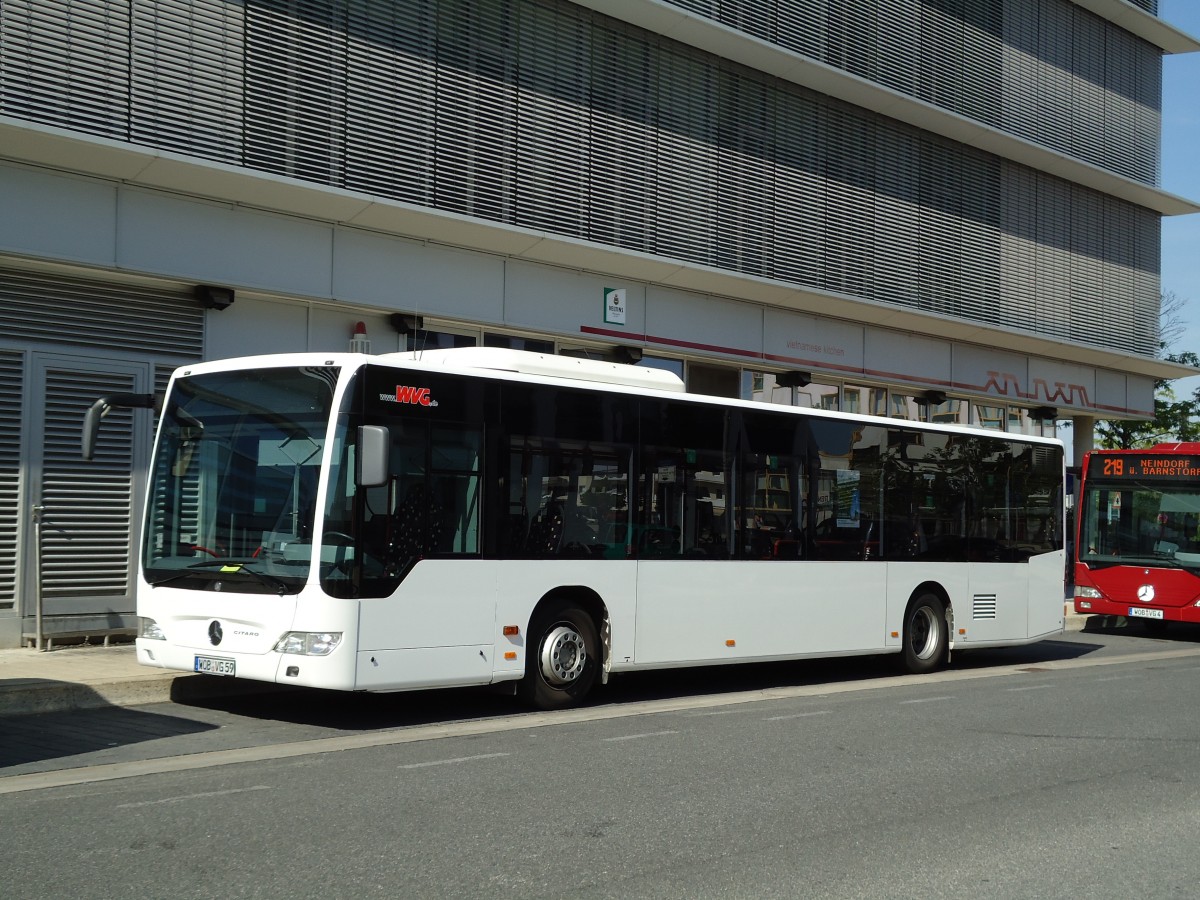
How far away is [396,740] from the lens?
9.62 meters

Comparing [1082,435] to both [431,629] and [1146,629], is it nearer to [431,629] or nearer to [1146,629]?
[1146,629]

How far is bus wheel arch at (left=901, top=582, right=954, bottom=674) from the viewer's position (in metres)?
15.3

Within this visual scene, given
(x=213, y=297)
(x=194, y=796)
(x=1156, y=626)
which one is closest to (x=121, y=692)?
(x=194, y=796)

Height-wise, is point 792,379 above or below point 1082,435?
above

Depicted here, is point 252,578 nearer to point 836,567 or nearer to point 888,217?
point 836,567

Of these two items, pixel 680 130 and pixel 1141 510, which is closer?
pixel 680 130

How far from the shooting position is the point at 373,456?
953 centimetres

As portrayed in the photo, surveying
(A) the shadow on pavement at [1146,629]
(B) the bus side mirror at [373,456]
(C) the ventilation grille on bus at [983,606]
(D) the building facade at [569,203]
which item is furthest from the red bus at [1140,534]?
(B) the bus side mirror at [373,456]

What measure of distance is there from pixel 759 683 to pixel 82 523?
24.7 ft

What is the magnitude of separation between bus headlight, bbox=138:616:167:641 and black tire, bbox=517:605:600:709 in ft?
9.64

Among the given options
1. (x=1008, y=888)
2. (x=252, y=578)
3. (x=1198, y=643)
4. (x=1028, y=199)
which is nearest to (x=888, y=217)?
(x=1028, y=199)

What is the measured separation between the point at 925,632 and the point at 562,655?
5.99 meters

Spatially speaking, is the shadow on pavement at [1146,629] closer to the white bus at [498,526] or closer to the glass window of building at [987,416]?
the glass window of building at [987,416]

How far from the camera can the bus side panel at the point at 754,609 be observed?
12164mm
